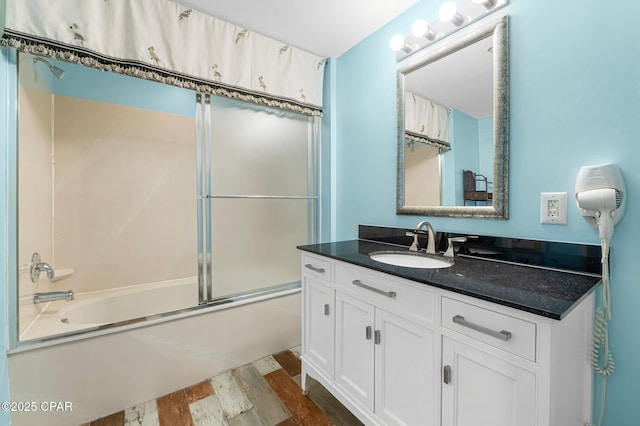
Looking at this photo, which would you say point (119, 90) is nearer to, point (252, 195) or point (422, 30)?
point (252, 195)

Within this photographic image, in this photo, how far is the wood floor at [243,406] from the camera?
1438 millimetres

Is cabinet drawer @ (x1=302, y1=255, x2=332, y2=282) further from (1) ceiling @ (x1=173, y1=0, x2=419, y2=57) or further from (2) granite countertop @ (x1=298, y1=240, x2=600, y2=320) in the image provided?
(1) ceiling @ (x1=173, y1=0, x2=419, y2=57)

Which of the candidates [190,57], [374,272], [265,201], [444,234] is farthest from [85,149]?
[444,234]

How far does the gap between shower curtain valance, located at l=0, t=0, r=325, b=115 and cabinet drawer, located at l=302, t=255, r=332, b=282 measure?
120 cm

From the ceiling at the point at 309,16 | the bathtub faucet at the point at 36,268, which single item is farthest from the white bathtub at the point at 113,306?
the ceiling at the point at 309,16

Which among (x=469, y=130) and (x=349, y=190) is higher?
(x=469, y=130)

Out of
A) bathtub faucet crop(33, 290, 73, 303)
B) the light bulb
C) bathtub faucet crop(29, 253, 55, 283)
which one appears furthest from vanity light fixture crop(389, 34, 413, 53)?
bathtub faucet crop(33, 290, 73, 303)

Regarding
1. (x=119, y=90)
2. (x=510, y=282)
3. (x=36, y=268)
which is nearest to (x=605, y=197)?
A: (x=510, y=282)

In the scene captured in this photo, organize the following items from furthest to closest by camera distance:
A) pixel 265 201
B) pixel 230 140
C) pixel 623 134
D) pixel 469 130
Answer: pixel 265 201
pixel 230 140
pixel 469 130
pixel 623 134

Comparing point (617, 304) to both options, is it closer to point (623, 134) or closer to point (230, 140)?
point (623, 134)

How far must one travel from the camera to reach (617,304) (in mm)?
977

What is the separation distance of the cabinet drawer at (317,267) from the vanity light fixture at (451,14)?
141 centimetres

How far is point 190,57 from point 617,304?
7.82 ft

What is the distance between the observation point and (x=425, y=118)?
164 centimetres
